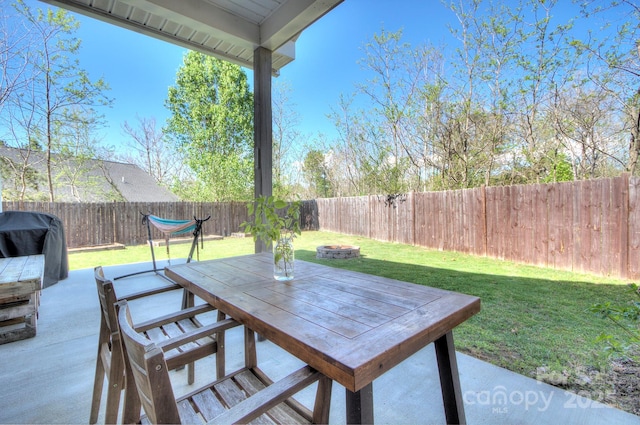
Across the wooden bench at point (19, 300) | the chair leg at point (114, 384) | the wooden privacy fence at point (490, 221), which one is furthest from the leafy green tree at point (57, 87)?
the chair leg at point (114, 384)

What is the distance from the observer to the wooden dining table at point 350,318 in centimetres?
69

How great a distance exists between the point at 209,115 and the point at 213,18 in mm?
8846

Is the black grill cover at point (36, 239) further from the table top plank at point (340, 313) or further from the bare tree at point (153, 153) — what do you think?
the bare tree at point (153, 153)

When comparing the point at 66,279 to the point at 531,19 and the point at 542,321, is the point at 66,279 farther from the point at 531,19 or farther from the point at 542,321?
the point at 531,19

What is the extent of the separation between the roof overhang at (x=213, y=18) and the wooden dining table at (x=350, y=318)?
181cm

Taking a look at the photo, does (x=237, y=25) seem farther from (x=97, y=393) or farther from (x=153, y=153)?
(x=153, y=153)

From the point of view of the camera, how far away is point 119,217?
21.7 feet

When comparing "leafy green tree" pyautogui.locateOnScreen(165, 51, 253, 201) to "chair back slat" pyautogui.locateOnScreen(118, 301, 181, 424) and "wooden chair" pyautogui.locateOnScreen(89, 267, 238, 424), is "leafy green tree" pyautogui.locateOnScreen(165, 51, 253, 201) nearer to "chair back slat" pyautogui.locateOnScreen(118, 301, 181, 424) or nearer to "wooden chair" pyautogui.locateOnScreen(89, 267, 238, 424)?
"wooden chair" pyautogui.locateOnScreen(89, 267, 238, 424)

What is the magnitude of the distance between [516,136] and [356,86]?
11.1 ft

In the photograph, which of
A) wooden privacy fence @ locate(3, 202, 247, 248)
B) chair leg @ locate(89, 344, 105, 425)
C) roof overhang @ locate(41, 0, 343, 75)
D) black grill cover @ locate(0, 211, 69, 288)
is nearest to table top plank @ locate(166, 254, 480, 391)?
chair leg @ locate(89, 344, 105, 425)

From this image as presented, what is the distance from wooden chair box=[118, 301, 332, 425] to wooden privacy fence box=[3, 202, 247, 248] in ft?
20.5

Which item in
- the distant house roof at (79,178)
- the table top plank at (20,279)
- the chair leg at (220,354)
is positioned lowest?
the chair leg at (220,354)

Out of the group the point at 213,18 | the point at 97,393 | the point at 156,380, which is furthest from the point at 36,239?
the point at 156,380

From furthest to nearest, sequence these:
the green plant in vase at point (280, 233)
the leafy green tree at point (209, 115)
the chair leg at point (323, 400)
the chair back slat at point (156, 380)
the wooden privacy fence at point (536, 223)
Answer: the leafy green tree at point (209, 115), the wooden privacy fence at point (536, 223), the green plant in vase at point (280, 233), the chair leg at point (323, 400), the chair back slat at point (156, 380)
